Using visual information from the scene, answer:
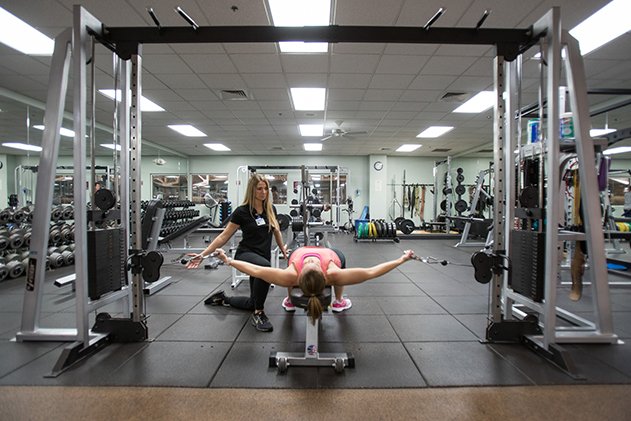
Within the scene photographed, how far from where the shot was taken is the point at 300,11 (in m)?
2.75

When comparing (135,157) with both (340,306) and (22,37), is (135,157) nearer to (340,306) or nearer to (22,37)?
(340,306)

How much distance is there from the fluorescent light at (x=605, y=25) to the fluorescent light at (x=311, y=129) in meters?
4.53

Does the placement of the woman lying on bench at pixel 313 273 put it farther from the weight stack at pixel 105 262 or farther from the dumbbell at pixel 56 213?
the dumbbell at pixel 56 213

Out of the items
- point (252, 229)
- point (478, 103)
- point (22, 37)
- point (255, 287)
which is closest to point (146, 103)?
point (22, 37)

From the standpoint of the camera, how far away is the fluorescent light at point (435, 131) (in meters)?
6.67

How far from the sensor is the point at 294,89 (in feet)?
14.9

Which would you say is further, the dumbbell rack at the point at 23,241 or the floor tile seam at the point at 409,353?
the dumbbell rack at the point at 23,241

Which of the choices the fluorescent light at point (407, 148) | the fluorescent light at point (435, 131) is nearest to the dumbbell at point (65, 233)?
the fluorescent light at point (435, 131)

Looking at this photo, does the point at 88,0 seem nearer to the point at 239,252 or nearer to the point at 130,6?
the point at 130,6

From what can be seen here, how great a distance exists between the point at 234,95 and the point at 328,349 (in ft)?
14.6

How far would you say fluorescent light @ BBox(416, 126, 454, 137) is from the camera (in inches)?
263

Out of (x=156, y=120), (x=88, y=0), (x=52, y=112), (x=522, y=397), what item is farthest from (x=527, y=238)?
(x=156, y=120)

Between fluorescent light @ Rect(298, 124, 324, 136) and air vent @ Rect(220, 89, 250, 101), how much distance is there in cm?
193

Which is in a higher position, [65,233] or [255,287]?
[65,233]
